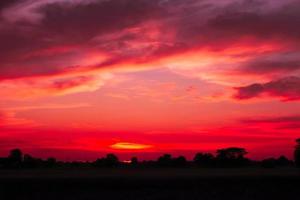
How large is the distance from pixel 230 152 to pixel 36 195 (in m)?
131

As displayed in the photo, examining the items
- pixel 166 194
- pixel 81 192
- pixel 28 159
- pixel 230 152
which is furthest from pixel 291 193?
pixel 28 159

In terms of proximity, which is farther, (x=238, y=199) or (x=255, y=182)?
(x=255, y=182)

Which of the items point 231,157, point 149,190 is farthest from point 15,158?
point 149,190

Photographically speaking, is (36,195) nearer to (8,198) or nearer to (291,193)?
(8,198)

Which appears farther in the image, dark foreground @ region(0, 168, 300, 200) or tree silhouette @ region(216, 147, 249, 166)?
tree silhouette @ region(216, 147, 249, 166)

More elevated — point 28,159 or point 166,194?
point 28,159

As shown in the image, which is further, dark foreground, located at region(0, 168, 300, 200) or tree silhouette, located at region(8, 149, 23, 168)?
tree silhouette, located at region(8, 149, 23, 168)

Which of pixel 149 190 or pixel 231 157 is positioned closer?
pixel 149 190

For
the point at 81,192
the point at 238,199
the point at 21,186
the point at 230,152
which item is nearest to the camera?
the point at 238,199

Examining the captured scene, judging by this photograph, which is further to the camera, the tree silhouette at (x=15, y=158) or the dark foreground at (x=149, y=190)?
the tree silhouette at (x=15, y=158)

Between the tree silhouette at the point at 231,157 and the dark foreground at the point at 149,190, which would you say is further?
the tree silhouette at the point at 231,157

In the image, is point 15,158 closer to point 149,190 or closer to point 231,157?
point 231,157

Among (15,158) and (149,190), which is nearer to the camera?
(149,190)

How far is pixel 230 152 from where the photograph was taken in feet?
577
